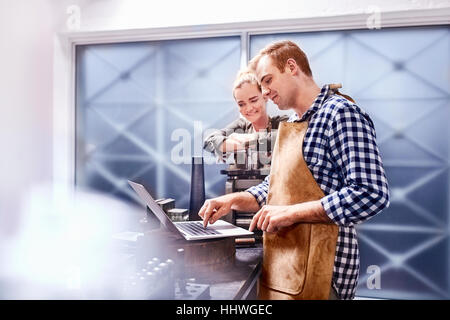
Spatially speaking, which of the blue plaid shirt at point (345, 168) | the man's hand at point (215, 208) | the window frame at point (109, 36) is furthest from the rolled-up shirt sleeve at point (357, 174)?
the window frame at point (109, 36)

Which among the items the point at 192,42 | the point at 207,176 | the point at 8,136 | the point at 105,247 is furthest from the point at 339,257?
the point at 192,42

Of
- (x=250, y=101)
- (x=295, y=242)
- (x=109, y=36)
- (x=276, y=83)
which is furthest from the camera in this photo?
(x=250, y=101)

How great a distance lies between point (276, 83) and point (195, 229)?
44 cm

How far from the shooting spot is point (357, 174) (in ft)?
2.34

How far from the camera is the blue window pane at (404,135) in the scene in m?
1.39

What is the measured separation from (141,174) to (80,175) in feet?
0.80

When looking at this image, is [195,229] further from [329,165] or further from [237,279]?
[329,165]

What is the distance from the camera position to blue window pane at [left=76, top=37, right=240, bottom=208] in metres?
1.36

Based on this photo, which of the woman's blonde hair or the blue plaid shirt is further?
the woman's blonde hair

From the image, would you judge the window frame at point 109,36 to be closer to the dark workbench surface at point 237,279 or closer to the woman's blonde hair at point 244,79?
the woman's blonde hair at point 244,79

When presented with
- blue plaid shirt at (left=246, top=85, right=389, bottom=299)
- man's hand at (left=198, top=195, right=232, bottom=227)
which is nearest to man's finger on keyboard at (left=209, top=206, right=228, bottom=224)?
man's hand at (left=198, top=195, right=232, bottom=227)

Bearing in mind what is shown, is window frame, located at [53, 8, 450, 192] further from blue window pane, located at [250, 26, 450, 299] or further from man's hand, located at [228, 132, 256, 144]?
man's hand, located at [228, 132, 256, 144]

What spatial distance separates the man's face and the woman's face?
660mm

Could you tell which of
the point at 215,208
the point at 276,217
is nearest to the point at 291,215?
the point at 276,217
